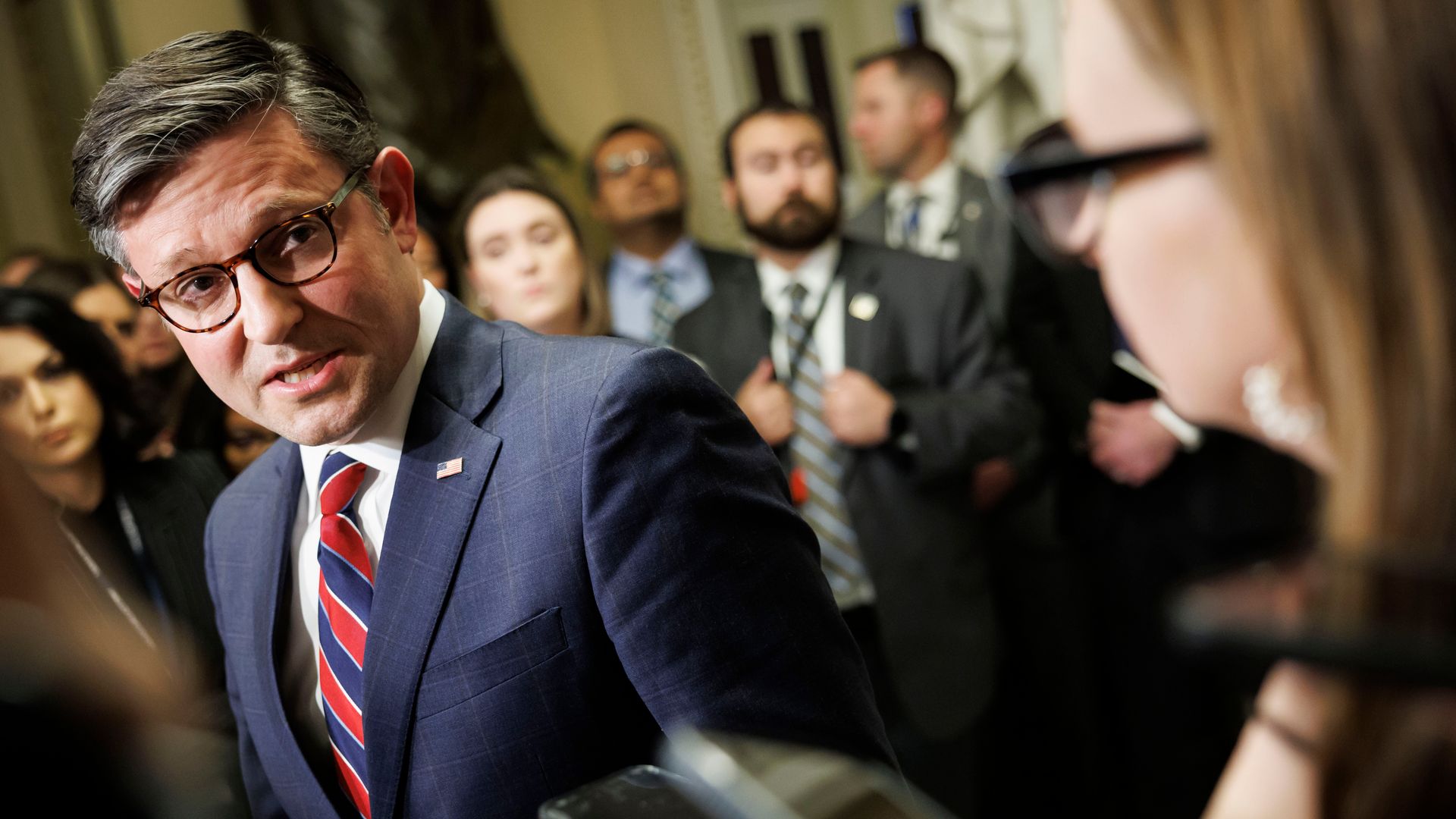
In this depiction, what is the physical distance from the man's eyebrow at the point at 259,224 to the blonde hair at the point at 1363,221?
1.15m

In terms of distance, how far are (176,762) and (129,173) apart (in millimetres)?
778

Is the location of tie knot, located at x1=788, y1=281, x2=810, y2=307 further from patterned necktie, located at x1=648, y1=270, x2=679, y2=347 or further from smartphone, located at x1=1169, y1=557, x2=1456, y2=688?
smartphone, located at x1=1169, y1=557, x2=1456, y2=688

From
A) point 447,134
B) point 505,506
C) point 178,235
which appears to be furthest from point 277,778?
point 447,134

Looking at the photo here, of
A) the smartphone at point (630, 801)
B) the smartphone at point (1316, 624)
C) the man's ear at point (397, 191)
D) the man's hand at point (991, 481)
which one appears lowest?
the man's hand at point (991, 481)

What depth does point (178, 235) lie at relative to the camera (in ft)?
4.86

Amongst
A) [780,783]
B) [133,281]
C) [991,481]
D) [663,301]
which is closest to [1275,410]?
[780,783]

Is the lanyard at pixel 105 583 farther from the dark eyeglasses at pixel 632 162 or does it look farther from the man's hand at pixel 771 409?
the dark eyeglasses at pixel 632 162

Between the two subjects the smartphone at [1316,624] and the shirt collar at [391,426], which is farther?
the shirt collar at [391,426]

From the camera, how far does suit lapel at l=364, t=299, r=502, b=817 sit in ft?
4.98

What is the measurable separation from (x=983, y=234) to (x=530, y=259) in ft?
4.84

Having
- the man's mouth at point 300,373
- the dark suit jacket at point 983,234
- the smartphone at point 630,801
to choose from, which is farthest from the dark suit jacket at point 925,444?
the smartphone at point 630,801

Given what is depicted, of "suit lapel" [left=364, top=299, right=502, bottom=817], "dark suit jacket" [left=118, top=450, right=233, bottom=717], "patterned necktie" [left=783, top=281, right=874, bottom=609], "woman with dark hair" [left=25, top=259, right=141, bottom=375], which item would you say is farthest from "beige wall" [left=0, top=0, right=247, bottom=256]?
"suit lapel" [left=364, top=299, right=502, bottom=817]

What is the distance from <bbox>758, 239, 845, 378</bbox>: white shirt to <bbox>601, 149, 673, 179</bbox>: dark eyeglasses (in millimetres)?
861

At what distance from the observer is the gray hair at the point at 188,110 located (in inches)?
57.5
